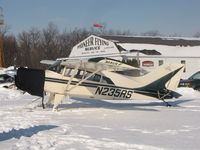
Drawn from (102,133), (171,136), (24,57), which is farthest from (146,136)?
(24,57)

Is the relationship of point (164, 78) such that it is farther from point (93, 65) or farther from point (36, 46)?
point (36, 46)

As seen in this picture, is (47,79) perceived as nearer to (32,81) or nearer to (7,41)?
(32,81)

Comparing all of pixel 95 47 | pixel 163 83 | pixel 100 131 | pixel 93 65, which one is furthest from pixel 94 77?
pixel 95 47

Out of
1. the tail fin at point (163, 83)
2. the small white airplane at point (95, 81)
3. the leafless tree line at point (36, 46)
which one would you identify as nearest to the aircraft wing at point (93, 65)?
the small white airplane at point (95, 81)

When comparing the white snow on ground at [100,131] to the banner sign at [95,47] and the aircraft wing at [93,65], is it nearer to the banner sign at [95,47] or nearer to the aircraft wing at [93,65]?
the aircraft wing at [93,65]

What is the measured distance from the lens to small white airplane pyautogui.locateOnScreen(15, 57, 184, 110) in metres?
8.66

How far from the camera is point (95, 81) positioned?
938 cm

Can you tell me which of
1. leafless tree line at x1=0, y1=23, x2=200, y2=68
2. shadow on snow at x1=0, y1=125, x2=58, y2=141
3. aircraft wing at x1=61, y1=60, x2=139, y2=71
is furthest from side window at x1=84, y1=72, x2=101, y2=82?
leafless tree line at x1=0, y1=23, x2=200, y2=68

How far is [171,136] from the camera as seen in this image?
5348 millimetres

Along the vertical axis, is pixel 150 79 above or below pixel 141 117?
above

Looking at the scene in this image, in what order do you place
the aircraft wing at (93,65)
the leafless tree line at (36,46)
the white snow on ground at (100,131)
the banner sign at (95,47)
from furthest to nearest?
the leafless tree line at (36,46), the banner sign at (95,47), the aircraft wing at (93,65), the white snow on ground at (100,131)

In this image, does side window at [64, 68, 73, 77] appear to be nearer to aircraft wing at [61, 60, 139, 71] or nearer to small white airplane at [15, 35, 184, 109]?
small white airplane at [15, 35, 184, 109]

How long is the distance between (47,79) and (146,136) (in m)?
4.60

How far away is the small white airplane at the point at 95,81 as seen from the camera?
866 cm
